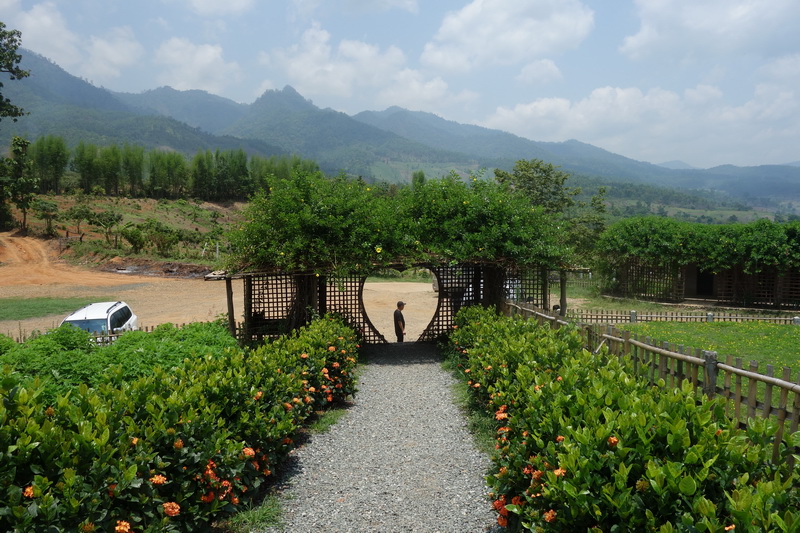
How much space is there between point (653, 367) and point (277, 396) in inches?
164

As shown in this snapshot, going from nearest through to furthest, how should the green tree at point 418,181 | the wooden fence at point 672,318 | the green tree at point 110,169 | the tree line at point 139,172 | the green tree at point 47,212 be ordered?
the green tree at point 418,181 → the wooden fence at point 672,318 → the green tree at point 47,212 → the tree line at point 139,172 → the green tree at point 110,169

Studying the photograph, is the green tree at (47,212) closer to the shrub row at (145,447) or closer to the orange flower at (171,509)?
the shrub row at (145,447)

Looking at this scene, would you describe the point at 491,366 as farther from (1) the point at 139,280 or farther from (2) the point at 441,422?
(1) the point at 139,280

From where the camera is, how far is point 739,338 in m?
13.4

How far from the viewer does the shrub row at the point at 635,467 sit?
2.68 metres

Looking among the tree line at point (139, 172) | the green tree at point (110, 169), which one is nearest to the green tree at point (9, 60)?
the tree line at point (139, 172)

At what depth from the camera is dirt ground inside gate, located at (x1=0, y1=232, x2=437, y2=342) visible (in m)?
19.7

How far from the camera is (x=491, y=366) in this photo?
6734 millimetres

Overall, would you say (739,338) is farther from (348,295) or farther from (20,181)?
(20,181)

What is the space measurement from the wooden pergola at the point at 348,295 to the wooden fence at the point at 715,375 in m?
5.02

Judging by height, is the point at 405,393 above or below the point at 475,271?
below

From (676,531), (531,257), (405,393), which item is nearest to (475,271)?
(531,257)

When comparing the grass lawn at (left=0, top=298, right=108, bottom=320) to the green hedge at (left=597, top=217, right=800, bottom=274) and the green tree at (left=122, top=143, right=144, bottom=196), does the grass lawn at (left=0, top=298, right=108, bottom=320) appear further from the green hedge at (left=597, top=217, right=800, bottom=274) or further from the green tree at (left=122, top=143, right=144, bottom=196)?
the green tree at (left=122, top=143, right=144, bottom=196)

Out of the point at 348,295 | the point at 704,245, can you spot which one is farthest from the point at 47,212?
the point at 704,245
